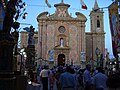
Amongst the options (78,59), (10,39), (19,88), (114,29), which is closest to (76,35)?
(78,59)

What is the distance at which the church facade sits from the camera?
46781mm

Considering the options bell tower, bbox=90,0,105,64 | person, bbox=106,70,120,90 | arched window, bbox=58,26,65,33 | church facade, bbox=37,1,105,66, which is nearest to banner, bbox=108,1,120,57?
person, bbox=106,70,120,90

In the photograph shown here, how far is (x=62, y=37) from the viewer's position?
47.6 meters

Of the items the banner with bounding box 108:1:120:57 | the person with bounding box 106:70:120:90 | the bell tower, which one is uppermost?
the bell tower

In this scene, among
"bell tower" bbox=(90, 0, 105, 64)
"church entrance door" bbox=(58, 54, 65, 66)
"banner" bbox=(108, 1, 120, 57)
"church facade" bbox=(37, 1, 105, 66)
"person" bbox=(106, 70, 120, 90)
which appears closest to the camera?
"person" bbox=(106, 70, 120, 90)

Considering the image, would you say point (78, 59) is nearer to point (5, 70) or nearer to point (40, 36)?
point (40, 36)

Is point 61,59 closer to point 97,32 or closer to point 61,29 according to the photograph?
point 61,29

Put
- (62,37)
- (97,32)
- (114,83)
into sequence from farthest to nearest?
(97,32) → (62,37) → (114,83)

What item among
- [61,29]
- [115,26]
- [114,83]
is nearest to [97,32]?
[61,29]

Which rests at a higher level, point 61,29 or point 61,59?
point 61,29

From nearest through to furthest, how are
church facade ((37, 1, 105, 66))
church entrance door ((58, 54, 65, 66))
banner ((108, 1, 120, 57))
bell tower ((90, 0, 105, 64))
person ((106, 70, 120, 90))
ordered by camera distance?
person ((106, 70, 120, 90))
banner ((108, 1, 120, 57))
church facade ((37, 1, 105, 66))
church entrance door ((58, 54, 65, 66))
bell tower ((90, 0, 105, 64))

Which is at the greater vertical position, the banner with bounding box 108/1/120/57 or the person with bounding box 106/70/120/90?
the banner with bounding box 108/1/120/57

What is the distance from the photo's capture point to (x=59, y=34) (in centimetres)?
4766

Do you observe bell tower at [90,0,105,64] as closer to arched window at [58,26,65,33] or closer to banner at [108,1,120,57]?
arched window at [58,26,65,33]
